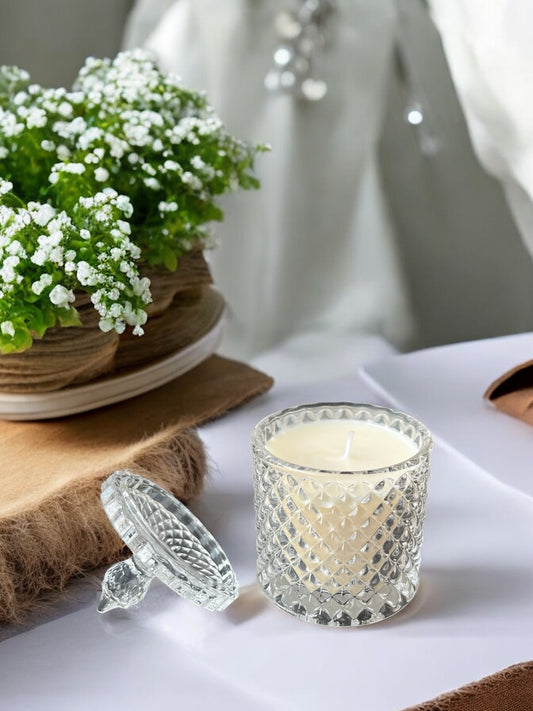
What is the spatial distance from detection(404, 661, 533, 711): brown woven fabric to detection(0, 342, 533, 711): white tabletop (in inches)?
0.5

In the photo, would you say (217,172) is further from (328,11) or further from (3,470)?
(328,11)

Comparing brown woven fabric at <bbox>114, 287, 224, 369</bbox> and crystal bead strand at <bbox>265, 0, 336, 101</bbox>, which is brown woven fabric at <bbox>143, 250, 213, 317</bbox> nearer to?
brown woven fabric at <bbox>114, 287, 224, 369</bbox>

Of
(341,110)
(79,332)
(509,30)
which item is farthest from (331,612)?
(341,110)

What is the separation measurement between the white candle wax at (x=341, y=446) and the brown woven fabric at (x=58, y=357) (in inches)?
6.5

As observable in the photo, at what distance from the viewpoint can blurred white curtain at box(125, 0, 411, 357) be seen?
1173 mm

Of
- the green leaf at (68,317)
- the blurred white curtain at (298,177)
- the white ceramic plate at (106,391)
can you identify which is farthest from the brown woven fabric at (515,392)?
the blurred white curtain at (298,177)

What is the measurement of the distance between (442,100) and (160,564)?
3.15ft

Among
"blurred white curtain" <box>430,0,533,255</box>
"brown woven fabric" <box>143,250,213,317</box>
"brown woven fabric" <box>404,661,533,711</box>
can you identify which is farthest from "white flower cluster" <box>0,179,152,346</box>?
"blurred white curtain" <box>430,0,533,255</box>

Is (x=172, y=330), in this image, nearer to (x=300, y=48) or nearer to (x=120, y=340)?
(x=120, y=340)

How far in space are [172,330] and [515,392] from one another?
287 millimetres

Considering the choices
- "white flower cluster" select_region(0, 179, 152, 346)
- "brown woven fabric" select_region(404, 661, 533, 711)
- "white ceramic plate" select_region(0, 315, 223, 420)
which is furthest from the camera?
"white ceramic plate" select_region(0, 315, 223, 420)

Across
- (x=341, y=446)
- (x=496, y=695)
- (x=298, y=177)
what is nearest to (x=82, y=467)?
(x=341, y=446)

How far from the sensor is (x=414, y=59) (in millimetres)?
1258

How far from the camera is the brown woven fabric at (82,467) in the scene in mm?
538
